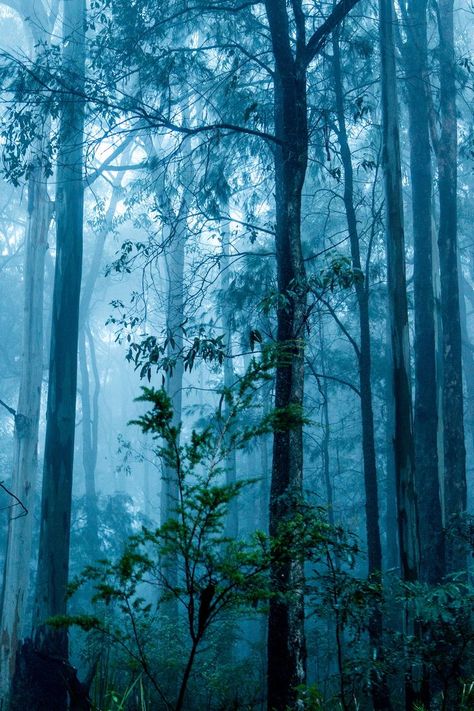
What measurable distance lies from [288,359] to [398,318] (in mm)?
1787

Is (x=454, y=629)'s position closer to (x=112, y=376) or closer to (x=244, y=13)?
(x=244, y=13)

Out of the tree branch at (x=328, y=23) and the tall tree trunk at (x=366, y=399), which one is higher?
the tree branch at (x=328, y=23)

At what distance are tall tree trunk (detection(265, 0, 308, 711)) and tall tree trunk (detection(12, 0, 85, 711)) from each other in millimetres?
1896

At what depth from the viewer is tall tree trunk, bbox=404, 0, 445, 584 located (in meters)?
8.48

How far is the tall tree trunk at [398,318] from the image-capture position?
5574 millimetres

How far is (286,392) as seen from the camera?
16.8ft

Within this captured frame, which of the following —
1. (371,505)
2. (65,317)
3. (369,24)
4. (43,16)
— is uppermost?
(43,16)

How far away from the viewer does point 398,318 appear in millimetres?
6258

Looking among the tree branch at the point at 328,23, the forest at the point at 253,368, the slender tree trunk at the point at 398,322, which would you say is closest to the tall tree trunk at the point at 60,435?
the forest at the point at 253,368

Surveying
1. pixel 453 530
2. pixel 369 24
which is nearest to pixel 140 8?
pixel 369 24

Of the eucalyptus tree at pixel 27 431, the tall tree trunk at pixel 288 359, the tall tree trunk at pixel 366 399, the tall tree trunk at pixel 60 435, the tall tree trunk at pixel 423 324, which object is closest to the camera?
the tall tree trunk at pixel 288 359

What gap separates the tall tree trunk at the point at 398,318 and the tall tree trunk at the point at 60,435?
2.90 m

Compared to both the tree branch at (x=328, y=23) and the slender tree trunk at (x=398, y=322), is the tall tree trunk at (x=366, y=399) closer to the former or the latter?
the slender tree trunk at (x=398, y=322)

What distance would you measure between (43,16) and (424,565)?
12.9 m
